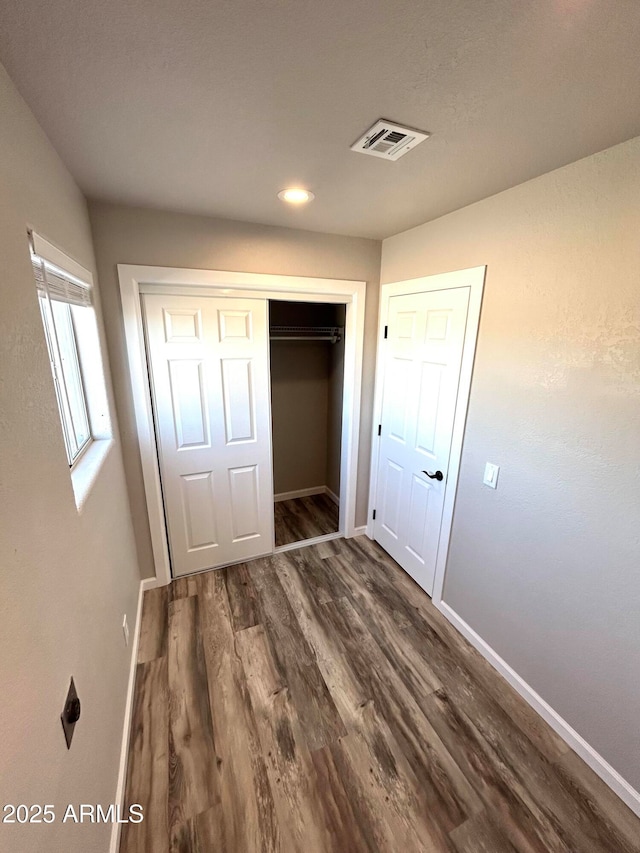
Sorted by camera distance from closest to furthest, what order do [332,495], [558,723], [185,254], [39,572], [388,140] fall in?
[39,572]
[388,140]
[558,723]
[185,254]
[332,495]

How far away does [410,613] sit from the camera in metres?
2.22

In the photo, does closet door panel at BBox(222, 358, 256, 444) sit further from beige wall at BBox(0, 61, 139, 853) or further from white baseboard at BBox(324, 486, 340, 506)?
white baseboard at BBox(324, 486, 340, 506)

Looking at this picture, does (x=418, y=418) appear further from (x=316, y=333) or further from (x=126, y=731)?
(x=126, y=731)

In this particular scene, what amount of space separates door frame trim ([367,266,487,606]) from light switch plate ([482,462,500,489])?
0.18 meters

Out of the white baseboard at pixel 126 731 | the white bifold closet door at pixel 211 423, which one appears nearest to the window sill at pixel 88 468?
the white bifold closet door at pixel 211 423

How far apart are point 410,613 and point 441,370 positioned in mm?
1567

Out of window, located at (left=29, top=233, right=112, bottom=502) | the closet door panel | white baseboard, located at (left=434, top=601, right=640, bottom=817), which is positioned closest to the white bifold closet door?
the closet door panel

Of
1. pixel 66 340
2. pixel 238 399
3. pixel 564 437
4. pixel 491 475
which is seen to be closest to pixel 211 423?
pixel 238 399

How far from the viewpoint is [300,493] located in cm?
382

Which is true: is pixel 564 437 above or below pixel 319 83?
below

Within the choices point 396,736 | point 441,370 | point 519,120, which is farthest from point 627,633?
point 519,120

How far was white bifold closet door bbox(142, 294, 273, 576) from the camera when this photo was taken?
2.12 metres

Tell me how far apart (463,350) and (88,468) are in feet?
6.32

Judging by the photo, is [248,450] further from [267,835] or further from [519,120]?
[519,120]
